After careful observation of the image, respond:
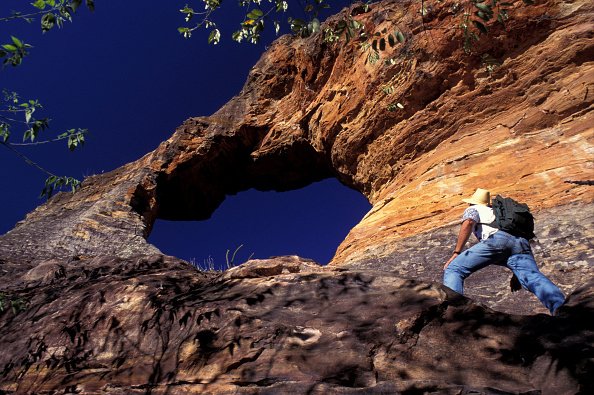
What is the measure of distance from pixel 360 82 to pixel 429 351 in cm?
1112

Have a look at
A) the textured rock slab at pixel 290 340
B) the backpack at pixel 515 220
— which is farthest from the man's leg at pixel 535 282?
the textured rock slab at pixel 290 340

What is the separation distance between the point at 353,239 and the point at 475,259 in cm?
618

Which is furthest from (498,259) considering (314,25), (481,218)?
(314,25)

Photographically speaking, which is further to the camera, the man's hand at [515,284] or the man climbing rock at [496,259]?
the man's hand at [515,284]

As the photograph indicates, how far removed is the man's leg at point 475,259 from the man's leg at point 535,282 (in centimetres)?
15

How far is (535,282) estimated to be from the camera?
3.91 metres

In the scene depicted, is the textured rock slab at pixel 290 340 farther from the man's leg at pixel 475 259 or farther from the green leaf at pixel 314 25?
the green leaf at pixel 314 25

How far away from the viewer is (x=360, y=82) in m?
12.8

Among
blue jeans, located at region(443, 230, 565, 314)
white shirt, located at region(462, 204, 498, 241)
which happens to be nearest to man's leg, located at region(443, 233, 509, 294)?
blue jeans, located at region(443, 230, 565, 314)

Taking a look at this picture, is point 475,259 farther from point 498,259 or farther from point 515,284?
point 515,284

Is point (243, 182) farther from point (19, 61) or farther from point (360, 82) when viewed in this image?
point (19, 61)

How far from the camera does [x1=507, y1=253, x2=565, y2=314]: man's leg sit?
3.62 m

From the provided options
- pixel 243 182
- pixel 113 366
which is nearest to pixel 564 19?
pixel 113 366

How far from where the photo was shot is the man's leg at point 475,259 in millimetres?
4414
